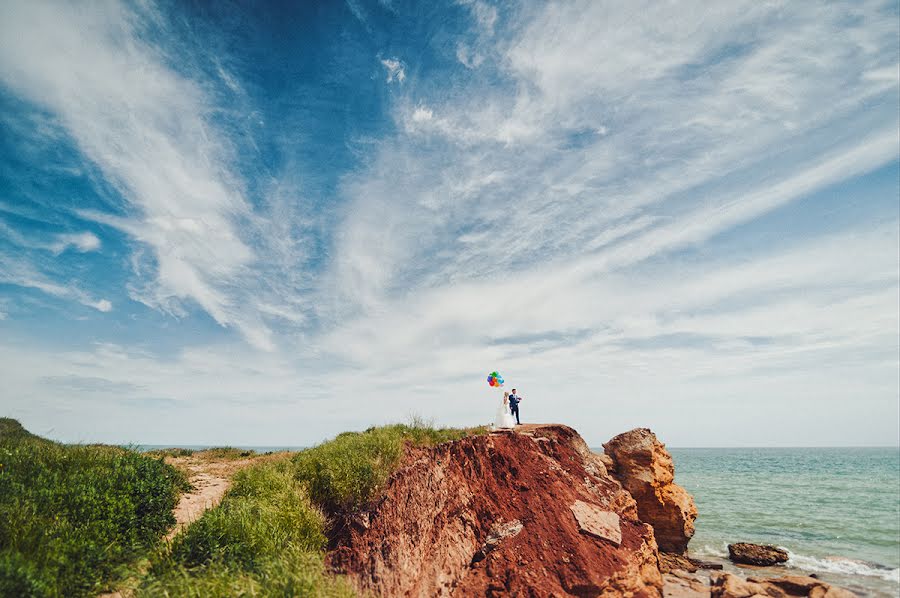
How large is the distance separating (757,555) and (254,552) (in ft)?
87.0

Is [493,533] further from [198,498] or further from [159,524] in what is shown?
[198,498]

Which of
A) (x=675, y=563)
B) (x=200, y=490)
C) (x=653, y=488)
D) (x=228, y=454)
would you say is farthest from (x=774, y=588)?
(x=228, y=454)

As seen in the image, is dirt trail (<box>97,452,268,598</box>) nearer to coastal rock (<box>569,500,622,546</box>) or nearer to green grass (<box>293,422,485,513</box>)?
green grass (<box>293,422,485,513</box>)

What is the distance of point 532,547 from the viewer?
12273 mm

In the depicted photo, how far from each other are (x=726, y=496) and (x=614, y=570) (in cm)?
4150

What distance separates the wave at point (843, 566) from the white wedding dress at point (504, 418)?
17.3 meters

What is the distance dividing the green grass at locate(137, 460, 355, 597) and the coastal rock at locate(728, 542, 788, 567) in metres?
23.9

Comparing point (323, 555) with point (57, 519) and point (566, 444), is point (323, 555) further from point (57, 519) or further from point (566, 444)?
point (566, 444)

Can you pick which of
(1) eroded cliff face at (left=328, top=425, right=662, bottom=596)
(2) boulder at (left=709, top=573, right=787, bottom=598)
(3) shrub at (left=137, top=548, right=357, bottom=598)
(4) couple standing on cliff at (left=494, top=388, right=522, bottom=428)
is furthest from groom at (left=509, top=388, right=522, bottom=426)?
(3) shrub at (left=137, top=548, right=357, bottom=598)

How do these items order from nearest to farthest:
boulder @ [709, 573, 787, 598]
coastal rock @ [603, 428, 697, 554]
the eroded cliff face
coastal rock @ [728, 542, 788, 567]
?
the eroded cliff face
boulder @ [709, 573, 787, 598]
coastal rock @ [603, 428, 697, 554]
coastal rock @ [728, 542, 788, 567]

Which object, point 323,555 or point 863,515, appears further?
point 863,515

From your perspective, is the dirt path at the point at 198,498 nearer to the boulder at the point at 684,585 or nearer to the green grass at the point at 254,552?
the green grass at the point at 254,552

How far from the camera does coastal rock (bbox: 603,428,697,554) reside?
21328 millimetres

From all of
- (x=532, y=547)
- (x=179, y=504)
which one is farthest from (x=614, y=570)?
(x=179, y=504)
